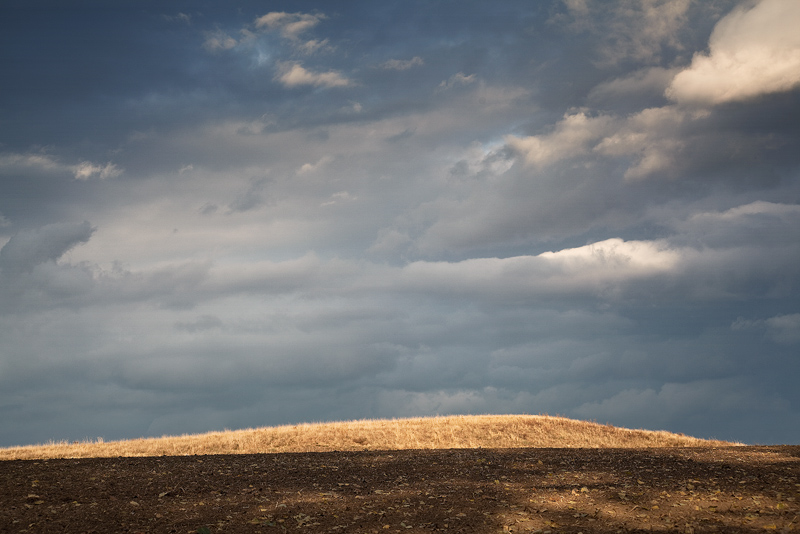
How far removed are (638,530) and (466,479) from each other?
4948 millimetres

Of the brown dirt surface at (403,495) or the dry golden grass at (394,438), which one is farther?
the dry golden grass at (394,438)

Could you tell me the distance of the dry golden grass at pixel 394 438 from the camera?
26.5m

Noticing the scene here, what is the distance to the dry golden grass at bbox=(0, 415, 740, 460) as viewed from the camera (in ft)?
86.8

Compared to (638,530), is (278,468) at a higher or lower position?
higher

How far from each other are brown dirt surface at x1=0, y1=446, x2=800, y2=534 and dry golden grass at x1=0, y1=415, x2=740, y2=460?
31.0 feet

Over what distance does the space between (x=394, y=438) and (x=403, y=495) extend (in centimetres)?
1643

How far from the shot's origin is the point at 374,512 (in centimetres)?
1194

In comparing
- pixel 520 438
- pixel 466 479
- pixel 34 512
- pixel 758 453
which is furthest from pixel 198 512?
pixel 520 438

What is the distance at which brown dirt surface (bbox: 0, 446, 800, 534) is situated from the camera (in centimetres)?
1118

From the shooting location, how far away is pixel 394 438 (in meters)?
29.3

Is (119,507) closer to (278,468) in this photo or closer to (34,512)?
(34,512)

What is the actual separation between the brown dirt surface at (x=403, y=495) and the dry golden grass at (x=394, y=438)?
9464 millimetres

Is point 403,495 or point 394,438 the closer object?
point 403,495

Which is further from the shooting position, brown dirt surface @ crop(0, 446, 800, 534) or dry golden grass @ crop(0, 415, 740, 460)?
dry golden grass @ crop(0, 415, 740, 460)
